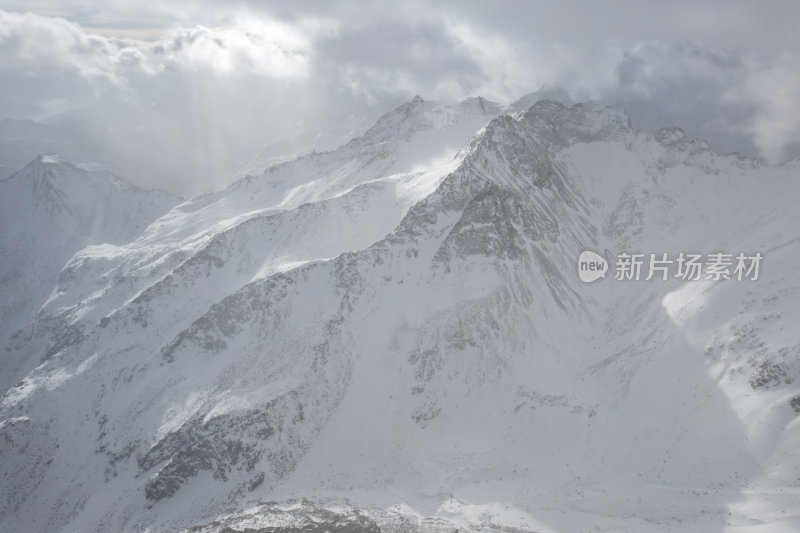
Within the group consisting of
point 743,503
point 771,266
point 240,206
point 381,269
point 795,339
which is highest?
point 240,206

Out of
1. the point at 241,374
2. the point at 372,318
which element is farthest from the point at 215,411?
the point at 372,318

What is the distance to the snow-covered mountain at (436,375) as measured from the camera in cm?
7381

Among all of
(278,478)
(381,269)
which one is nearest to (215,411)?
(278,478)

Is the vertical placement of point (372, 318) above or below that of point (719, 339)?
above

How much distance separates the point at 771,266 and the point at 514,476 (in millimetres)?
64913

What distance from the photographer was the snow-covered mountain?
2906 inches

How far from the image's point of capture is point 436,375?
102 meters

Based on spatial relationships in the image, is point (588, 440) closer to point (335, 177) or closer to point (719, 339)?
point (719, 339)

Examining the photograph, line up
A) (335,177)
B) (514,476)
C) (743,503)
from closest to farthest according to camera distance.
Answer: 1. (743,503)
2. (514,476)
3. (335,177)

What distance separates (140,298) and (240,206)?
2416 inches

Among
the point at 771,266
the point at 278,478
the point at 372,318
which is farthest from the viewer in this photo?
the point at 372,318

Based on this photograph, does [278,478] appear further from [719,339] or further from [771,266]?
[771,266]

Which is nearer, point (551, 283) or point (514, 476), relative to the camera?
point (514, 476)

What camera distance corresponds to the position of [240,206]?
177750mm
